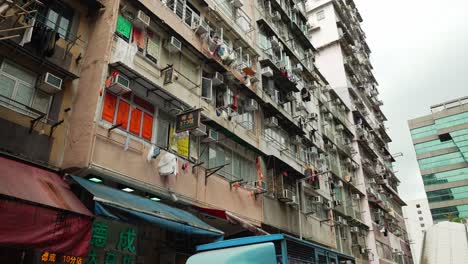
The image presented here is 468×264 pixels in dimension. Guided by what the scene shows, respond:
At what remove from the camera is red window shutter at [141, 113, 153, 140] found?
1071 cm

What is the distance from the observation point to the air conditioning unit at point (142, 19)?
11.2 metres

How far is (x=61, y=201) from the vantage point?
23.6ft

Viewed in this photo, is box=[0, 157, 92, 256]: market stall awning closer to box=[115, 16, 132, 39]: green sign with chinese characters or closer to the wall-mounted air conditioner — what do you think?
box=[115, 16, 132, 39]: green sign with chinese characters

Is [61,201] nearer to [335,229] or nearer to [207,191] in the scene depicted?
[207,191]

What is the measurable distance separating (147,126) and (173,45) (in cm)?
313

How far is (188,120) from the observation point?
11.0 metres

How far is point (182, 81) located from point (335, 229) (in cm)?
1613

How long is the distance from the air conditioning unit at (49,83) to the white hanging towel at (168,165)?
3.34 m

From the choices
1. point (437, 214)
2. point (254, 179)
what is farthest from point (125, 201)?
point (437, 214)

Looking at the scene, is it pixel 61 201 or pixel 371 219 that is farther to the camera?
pixel 371 219

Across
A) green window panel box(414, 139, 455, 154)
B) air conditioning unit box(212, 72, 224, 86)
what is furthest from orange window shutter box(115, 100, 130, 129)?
green window panel box(414, 139, 455, 154)

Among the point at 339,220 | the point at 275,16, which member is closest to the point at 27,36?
the point at 275,16

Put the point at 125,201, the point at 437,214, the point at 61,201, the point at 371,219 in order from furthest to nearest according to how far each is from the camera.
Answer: the point at 437,214, the point at 371,219, the point at 125,201, the point at 61,201

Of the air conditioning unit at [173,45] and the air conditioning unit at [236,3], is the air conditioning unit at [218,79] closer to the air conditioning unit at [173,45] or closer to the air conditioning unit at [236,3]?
the air conditioning unit at [173,45]
